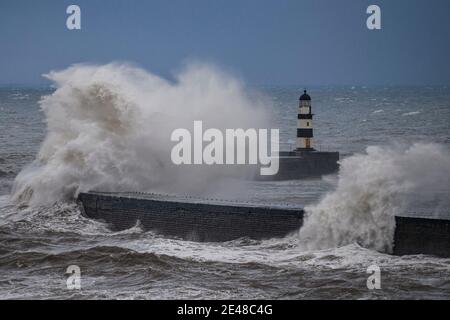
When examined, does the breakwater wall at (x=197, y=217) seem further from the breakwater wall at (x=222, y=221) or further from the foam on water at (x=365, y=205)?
the foam on water at (x=365, y=205)

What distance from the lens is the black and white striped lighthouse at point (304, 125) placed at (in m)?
24.0

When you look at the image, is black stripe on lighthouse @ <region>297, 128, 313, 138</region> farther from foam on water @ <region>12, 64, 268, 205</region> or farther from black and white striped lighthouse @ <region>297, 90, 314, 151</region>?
foam on water @ <region>12, 64, 268, 205</region>

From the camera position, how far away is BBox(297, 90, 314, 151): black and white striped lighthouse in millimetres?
24044

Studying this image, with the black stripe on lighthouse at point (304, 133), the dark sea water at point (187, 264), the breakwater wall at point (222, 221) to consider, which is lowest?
the dark sea water at point (187, 264)

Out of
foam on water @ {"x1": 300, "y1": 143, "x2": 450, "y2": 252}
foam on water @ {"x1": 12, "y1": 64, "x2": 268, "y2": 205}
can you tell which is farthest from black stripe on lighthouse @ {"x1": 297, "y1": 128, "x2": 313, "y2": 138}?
foam on water @ {"x1": 300, "y1": 143, "x2": 450, "y2": 252}

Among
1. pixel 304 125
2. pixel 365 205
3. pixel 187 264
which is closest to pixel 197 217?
pixel 187 264

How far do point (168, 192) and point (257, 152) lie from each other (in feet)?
20.8

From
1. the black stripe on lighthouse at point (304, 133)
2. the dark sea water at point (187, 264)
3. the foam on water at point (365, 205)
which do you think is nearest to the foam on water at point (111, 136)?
the dark sea water at point (187, 264)

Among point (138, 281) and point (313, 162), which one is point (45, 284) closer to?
point (138, 281)

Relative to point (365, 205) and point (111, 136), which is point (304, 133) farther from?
point (365, 205)

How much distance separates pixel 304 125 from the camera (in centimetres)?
2417

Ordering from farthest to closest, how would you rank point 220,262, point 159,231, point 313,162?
point 313,162 < point 159,231 < point 220,262
